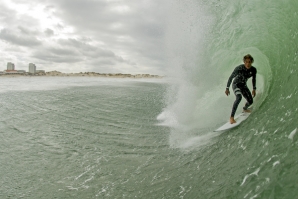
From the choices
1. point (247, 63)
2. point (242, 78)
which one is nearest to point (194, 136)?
point (242, 78)

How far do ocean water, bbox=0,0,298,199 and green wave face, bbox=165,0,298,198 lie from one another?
33 mm

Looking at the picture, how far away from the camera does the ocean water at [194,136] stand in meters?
5.45

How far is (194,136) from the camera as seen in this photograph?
Answer: 985 centimetres

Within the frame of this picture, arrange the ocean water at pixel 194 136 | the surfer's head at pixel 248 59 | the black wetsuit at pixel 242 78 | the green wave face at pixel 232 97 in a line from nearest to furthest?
the green wave face at pixel 232 97 < the ocean water at pixel 194 136 < the surfer's head at pixel 248 59 < the black wetsuit at pixel 242 78

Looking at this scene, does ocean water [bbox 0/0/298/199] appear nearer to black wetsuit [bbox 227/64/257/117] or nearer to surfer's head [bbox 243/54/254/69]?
black wetsuit [bbox 227/64/257/117]

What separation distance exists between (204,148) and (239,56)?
20.9 feet

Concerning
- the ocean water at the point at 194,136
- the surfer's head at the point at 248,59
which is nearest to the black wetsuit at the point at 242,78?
the surfer's head at the point at 248,59

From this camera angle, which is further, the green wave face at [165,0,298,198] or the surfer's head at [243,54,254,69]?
the surfer's head at [243,54,254,69]

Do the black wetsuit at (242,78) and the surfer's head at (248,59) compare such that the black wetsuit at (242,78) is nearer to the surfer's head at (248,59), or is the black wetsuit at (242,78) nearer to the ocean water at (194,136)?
the surfer's head at (248,59)

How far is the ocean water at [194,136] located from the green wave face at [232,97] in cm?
3

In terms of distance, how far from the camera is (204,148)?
8.14 meters

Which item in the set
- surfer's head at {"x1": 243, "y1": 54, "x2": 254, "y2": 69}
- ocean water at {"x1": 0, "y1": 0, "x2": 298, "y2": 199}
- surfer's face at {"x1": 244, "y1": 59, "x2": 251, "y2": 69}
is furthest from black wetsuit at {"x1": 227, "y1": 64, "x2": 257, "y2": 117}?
ocean water at {"x1": 0, "y1": 0, "x2": 298, "y2": 199}

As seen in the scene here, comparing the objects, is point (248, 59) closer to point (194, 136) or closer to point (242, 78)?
point (242, 78)

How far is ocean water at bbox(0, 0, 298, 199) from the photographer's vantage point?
17.9ft
